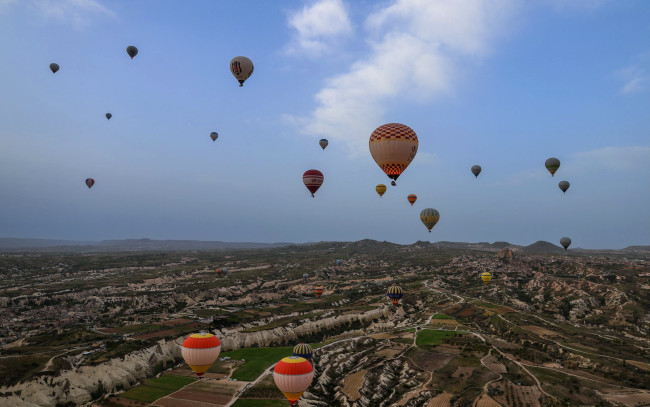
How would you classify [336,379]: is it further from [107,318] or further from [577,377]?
[107,318]

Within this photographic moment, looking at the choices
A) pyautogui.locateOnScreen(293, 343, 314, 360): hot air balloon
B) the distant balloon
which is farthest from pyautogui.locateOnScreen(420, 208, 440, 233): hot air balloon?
pyautogui.locateOnScreen(293, 343, 314, 360): hot air balloon

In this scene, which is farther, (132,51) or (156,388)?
(132,51)

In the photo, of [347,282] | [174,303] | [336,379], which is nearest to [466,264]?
[347,282]

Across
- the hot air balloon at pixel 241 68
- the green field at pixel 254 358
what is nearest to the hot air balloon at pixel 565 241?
the green field at pixel 254 358

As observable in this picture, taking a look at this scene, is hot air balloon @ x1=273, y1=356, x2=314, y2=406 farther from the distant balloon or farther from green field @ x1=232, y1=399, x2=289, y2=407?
the distant balloon

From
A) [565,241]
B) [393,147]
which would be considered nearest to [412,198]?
[393,147]

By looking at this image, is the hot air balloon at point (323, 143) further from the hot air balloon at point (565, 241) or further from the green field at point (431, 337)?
the hot air balloon at point (565, 241)

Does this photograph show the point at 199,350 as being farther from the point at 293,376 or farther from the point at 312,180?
the point at 312,180
